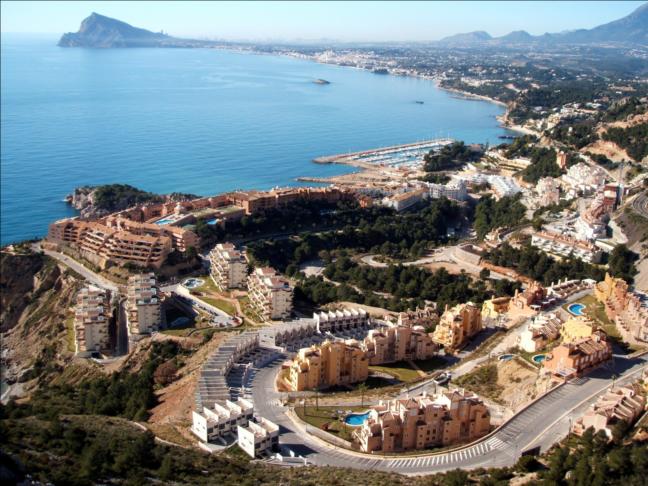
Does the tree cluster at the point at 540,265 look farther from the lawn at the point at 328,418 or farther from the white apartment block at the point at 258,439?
the white apartment block at the point at 258,439

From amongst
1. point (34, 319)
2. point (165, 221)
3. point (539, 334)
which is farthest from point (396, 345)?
point (165, 221)

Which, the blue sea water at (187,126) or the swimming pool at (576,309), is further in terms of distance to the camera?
the blue sea water at (187,126)

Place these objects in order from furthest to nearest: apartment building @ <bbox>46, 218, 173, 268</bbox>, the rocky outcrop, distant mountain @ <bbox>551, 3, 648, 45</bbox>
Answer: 1. distant mountain @ <bbox>551, 3, 648, 45</bbox>
2. apartment building @ <bbox>46, 218, 173, 268</bbox>
3. the rocky outcrop

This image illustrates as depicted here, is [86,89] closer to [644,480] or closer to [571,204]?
[571,204]

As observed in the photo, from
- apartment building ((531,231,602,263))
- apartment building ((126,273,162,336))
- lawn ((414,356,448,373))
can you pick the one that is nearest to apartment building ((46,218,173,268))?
apartment building ((126,273,162,336))

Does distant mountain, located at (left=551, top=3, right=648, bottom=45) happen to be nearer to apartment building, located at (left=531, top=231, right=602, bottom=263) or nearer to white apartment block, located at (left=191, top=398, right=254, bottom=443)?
apartment building, located at (left=531, top=231, right=602, bottom=263)

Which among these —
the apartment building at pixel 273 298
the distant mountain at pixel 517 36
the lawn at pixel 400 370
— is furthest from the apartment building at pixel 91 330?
the distant mountain at pixel 517 36

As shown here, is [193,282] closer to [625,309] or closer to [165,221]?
[165,221]
